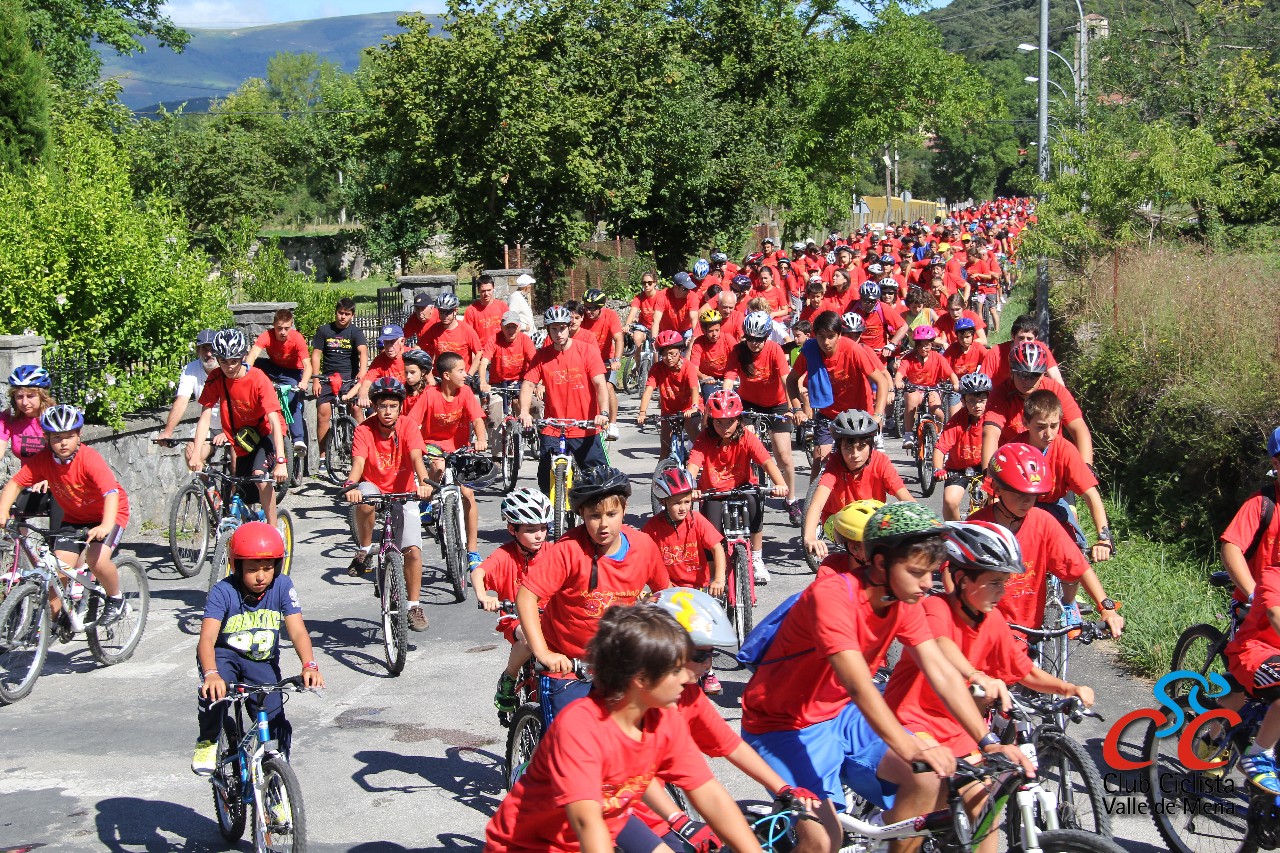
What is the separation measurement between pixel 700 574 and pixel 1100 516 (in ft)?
7.70

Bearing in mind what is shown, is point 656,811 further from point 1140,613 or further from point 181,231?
point 181,231

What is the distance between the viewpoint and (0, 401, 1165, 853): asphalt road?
6.81 m

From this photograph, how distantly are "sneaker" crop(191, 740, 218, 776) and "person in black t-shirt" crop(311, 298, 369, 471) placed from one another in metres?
9.77

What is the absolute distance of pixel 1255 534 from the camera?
20.8ft

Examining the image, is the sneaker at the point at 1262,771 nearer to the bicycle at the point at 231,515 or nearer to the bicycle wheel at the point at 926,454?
the bicycle at the point at 231,515

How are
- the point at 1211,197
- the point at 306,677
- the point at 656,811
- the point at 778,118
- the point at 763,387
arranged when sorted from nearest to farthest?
the point at 656,811
the point at 306,677
the point at 763,387
the point at 1211,197
the point at 778,118

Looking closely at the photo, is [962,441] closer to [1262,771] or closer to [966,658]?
[1262,771]

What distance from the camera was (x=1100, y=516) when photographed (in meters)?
7.64

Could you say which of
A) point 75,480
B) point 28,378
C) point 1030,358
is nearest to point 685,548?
point 1030,358

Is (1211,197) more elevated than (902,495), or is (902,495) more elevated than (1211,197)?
(1211,197)

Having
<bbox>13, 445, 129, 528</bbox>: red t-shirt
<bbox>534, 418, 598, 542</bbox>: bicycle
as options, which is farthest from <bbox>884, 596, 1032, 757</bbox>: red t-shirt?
<bbox>534, 418, 598, 542</bbox>: bicycle

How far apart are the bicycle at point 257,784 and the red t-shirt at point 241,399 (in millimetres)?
5077

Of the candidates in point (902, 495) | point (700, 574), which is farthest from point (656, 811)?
point (902, 495)

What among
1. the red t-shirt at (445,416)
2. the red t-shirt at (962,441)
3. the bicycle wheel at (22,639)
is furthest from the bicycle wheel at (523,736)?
the red t-shirt at (445,416)
